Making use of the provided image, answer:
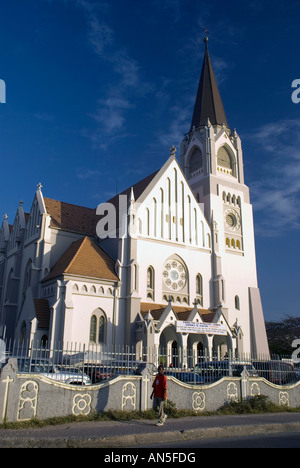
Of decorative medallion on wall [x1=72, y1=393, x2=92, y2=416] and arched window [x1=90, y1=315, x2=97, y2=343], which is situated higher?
arched window [x1=90, y1=315, x2=97, y2=343]

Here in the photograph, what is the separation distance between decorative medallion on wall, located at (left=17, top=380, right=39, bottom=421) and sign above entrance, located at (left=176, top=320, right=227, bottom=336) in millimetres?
17918

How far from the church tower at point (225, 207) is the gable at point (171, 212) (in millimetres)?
1667

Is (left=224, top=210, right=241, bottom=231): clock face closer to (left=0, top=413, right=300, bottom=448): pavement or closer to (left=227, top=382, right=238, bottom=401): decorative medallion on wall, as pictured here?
(left=227, top=382, right=238, bottom=401): decorative medallion on wall

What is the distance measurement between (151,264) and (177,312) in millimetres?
4130

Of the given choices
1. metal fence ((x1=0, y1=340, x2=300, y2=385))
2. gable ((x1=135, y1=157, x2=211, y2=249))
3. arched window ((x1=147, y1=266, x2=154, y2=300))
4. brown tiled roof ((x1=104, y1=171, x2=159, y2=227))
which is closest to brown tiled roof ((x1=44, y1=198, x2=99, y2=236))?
brown tiled roof ((x1=104, y1=171, x2=159, y2=227))

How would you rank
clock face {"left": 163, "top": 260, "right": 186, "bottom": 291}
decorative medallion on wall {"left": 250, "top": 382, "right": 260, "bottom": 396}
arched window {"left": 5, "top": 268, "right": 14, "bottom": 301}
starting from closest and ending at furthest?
decorative medallion on wall {"left": 250, "top": 382, "right": 260, "bottom": 396} → clock face {"left": 163, "top": 260, "right": 186, "bottom": 291} → arched window {"left": 5, "top": 268, "right": 14, "bottom": 301}

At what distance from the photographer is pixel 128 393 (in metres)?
14.1

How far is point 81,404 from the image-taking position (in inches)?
507

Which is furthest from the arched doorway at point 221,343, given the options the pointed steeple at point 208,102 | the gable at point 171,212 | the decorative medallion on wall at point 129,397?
the pointed steeple at point 208,102

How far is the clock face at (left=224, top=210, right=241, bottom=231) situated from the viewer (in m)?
40.8

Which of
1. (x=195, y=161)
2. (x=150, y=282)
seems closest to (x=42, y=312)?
(x=150, y=282)

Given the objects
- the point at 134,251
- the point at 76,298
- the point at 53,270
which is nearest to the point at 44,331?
the point at 76,298

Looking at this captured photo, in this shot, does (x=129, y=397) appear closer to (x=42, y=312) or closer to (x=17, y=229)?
(x=42, y=312)
